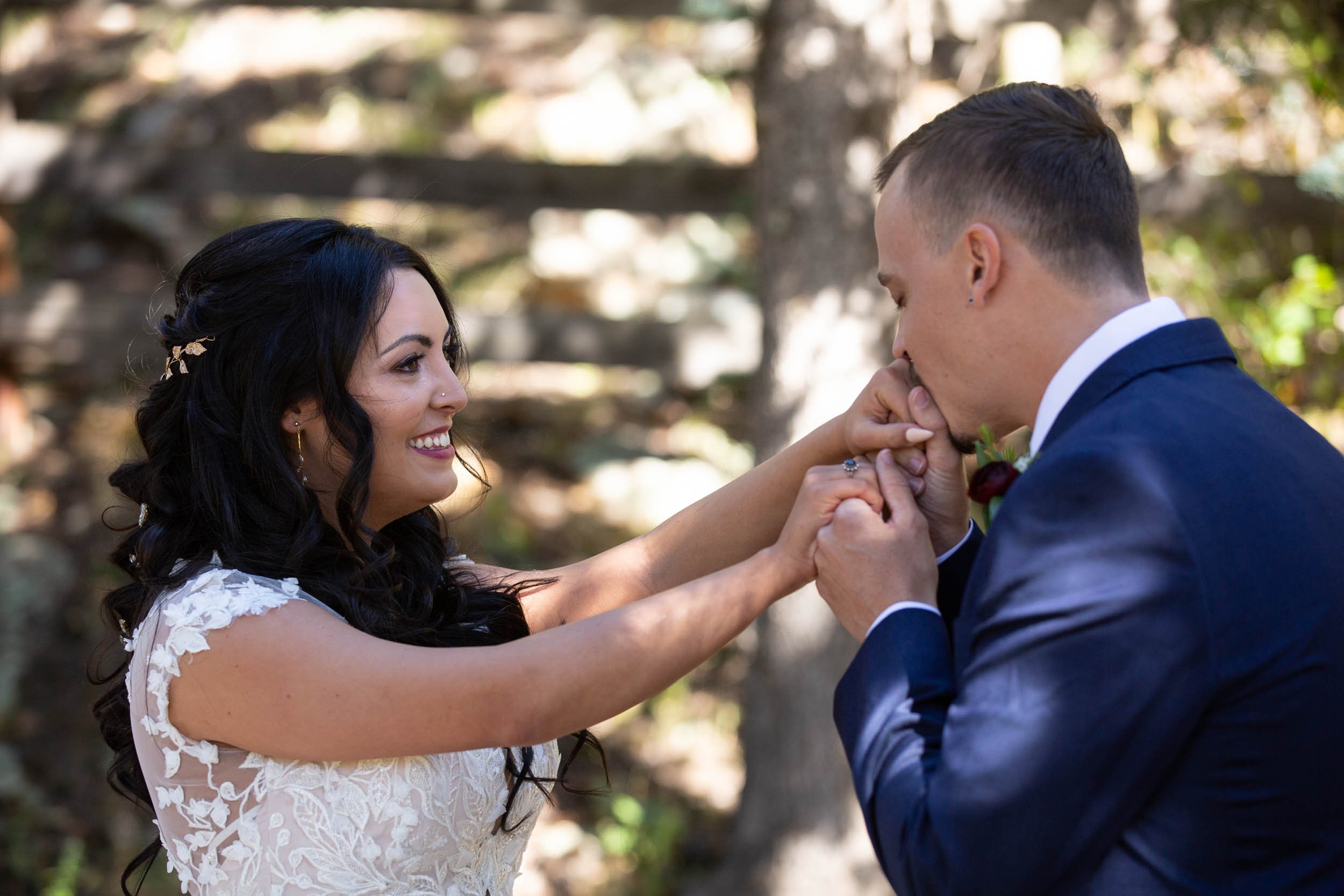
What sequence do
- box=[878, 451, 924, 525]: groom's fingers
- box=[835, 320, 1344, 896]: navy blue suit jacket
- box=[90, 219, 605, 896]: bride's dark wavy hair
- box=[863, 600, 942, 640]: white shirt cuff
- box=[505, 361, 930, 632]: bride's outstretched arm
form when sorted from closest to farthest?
1. box=[835, 320, 1344, 896]: navy blue suit jacket
2. box=[863, 600, 942, 640]: white shirt cuff
3. box=[878, 451, 924, 525]: groom's fingers
4. box=[90, 219, 605, 896]: bride's dark wavy hair
5. box=[505, 361, 930, 632]: bride's outstretched arm

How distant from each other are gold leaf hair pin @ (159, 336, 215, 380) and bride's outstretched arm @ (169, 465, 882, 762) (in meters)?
0.65

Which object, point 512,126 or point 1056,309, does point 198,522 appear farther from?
point 512,126

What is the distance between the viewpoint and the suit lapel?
1.91 m

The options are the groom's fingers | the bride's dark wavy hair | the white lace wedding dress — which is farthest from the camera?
the bride's dark wavy hair

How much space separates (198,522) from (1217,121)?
525cm

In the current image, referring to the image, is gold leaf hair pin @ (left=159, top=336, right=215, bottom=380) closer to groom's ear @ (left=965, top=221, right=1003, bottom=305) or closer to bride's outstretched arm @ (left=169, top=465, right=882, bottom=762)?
bride's outstretched arm @ (left=169, top=465, right=882, bottom=762)

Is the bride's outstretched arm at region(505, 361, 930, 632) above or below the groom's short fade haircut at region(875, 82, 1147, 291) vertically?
below

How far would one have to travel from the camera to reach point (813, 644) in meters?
4.52

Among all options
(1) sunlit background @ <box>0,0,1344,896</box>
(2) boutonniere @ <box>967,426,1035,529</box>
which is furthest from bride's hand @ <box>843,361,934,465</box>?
(1) sunlit background @ <box>0,0,1344,896</box>

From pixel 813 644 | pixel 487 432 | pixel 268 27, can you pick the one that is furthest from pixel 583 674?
pixel 268 27

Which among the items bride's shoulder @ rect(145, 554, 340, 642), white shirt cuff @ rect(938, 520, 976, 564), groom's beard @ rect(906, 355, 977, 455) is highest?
groom's beard @ rect(906, 355, 977, 455)

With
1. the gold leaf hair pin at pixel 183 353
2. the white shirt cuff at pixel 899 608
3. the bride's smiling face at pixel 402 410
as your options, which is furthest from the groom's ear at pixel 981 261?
the gold leaf hair pin at pixel 183 353

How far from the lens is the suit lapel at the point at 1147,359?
6.26 feet

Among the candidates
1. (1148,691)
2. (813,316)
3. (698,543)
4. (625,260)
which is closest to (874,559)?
(1148,691)
